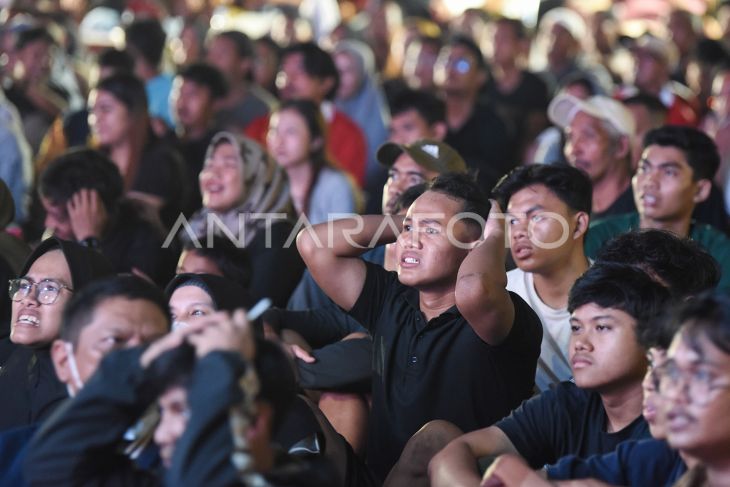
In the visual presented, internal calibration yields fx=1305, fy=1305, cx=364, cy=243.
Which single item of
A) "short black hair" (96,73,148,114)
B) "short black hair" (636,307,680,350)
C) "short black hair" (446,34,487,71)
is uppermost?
"short black hair" (446,34,487,71)

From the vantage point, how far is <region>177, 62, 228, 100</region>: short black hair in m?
7.93

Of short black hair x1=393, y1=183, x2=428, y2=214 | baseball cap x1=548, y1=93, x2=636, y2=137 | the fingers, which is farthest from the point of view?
baseball cap x1=548, y1=93, x2=636, y2=137

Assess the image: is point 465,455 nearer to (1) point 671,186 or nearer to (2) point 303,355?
(2) point 303,355

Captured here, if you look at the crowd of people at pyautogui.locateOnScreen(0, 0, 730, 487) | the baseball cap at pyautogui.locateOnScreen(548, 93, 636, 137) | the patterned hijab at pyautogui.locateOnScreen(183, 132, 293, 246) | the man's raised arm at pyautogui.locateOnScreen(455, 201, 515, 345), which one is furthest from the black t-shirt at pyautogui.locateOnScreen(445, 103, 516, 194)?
the man's raised arm at pyautogui.locateOnScreen(455, 201, 515, 345)

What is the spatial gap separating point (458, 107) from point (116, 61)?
2.24 m

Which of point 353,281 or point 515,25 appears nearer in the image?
point 353,281

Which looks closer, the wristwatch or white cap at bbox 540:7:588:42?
the wristwatch

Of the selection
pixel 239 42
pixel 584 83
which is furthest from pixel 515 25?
pixel 239 42

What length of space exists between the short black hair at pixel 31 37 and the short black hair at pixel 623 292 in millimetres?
5957

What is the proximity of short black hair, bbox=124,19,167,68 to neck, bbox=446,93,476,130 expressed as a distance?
2.02 meters

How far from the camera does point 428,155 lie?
5.42m

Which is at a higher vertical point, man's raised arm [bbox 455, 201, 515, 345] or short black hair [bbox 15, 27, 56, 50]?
short black hair [bbox 15, 27, 56, 50]

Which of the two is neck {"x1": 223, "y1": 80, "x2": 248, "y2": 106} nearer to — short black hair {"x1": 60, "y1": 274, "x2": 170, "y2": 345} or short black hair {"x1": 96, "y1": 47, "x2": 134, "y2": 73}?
short black hair {"x1": 96, "y1": 47, "x2": 134, "y2": 73}

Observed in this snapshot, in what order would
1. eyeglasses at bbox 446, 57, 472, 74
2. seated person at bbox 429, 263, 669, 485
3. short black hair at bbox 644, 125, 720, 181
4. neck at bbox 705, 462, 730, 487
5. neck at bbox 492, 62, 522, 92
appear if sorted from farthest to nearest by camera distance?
neck at bbox 492, 62, 522, 92
eyeglasses at bbox 446, 57, 472, 74
short black hair at bbox 644, 125, 720, 181
seated person at bbox 429, 263, 669, 485
neck at bbox 705, 462, 730, 487
